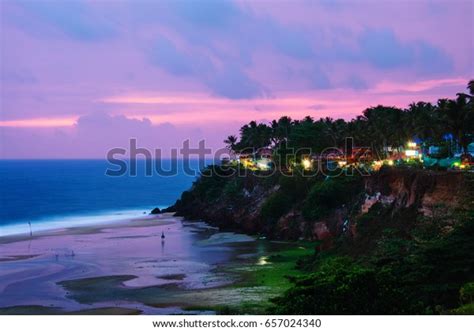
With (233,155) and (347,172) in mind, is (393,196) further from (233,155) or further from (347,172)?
(233,155)

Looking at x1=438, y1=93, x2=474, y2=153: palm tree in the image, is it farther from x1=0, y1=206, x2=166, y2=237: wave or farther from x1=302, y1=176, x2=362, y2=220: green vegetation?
x1=0, y1=206, x2=166, y2=237: wave

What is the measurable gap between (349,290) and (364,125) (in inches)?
2195

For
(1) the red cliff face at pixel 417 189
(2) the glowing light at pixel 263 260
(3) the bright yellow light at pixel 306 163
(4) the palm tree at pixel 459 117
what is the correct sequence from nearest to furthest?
(1) the red cliff face at pixel 417 189
(2) the glowing light at pixel 263 260
(4) the palm tree at pixel 459 117
(3) the bright yellow light at pixel 306 163

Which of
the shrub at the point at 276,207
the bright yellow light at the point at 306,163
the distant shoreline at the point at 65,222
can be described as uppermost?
the bright yellow light at the point at 306,163

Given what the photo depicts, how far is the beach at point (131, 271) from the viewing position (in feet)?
120

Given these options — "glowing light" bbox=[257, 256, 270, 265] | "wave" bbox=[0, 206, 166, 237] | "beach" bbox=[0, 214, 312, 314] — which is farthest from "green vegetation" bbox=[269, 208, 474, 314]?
"wave" bbox=[0, 206, 166, 237]

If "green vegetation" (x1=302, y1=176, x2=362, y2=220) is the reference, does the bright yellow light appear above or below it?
above

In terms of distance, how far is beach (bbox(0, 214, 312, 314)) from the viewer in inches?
1438

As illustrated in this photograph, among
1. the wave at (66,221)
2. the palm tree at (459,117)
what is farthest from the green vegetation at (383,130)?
the wave at (66,221)

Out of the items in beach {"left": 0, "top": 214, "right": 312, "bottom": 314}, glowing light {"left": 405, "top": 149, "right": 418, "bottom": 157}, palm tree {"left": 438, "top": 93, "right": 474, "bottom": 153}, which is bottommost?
beach {"left": 0, "top": 214, "right": 312, "bottom": 314}

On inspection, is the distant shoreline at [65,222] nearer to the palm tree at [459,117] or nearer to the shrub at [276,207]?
the shrub at [276,207]

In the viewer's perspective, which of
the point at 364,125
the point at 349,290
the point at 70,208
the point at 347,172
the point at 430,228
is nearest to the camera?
the point at 349,290

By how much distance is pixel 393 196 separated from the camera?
47594mm
